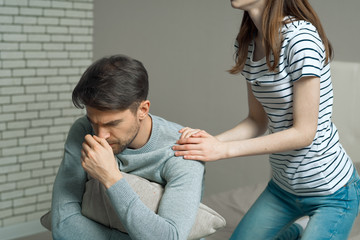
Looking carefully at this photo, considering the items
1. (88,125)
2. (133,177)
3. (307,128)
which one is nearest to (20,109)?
(88,125)

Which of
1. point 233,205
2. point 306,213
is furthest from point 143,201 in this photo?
point 233,205

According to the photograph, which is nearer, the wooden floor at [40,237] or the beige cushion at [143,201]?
the beige cushion at [143,201]

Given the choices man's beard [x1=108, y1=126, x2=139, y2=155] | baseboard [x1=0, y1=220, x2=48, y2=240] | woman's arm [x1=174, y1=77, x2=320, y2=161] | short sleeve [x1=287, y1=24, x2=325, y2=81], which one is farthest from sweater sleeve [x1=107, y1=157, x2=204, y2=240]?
baseboard [x1=0, y1=220, x2=48, y2=240]

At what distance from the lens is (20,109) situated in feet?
14.9

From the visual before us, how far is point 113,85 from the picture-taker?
1744mm

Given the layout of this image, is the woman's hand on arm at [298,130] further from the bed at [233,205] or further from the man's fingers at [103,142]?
the bed at [233,205]

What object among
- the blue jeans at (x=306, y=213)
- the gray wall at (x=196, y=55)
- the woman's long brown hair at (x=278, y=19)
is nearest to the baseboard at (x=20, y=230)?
the gray wall at (x=196, y=55)

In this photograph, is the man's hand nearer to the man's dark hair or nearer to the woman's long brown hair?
the man's dark hair

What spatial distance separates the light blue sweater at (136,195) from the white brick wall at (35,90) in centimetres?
270

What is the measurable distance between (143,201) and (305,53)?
2.46 feet

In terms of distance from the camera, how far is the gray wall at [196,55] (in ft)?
12.8

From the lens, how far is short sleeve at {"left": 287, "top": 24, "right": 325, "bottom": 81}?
5.55 feet

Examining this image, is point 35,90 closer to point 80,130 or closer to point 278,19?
point 80,130

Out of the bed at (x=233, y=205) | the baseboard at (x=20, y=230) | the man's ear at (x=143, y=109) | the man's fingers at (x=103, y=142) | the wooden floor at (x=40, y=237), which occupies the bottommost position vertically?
the wooden floor at (x=40, y=237)
